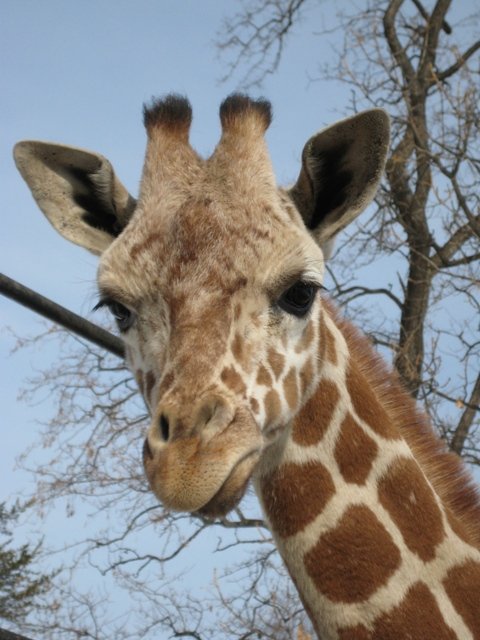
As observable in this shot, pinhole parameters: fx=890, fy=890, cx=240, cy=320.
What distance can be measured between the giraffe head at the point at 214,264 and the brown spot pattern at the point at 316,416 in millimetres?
66

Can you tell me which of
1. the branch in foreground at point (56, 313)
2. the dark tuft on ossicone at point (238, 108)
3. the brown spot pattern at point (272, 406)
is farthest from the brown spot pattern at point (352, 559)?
the branch in foreground at point (56, 313)

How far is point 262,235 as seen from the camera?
3.29 meters

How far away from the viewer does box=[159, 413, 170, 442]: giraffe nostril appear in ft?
9.03

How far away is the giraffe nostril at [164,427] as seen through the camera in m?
2.75

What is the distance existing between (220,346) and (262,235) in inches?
20.5

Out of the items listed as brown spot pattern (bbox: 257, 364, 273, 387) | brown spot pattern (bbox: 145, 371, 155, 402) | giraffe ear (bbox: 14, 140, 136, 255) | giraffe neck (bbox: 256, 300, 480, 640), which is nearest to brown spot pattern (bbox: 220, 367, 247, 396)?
brown spot pattern (bbox: 257, 364, 273, 387)

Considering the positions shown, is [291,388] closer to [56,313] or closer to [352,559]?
[352,559]

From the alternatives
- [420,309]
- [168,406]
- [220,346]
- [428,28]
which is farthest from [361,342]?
[428,28]

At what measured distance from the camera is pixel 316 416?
3.51 metres

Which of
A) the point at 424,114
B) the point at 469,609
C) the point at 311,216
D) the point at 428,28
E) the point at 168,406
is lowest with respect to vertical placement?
the point at 469,609

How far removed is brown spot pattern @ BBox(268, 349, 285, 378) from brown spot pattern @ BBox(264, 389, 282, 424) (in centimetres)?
8

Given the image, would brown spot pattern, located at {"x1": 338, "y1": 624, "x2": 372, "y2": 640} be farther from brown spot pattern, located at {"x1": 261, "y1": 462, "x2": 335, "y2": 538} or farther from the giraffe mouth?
the giraffe mouth

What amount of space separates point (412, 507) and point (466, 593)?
0.38m

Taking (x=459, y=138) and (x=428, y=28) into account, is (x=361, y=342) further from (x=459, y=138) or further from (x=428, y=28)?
(x=428, y=28)
